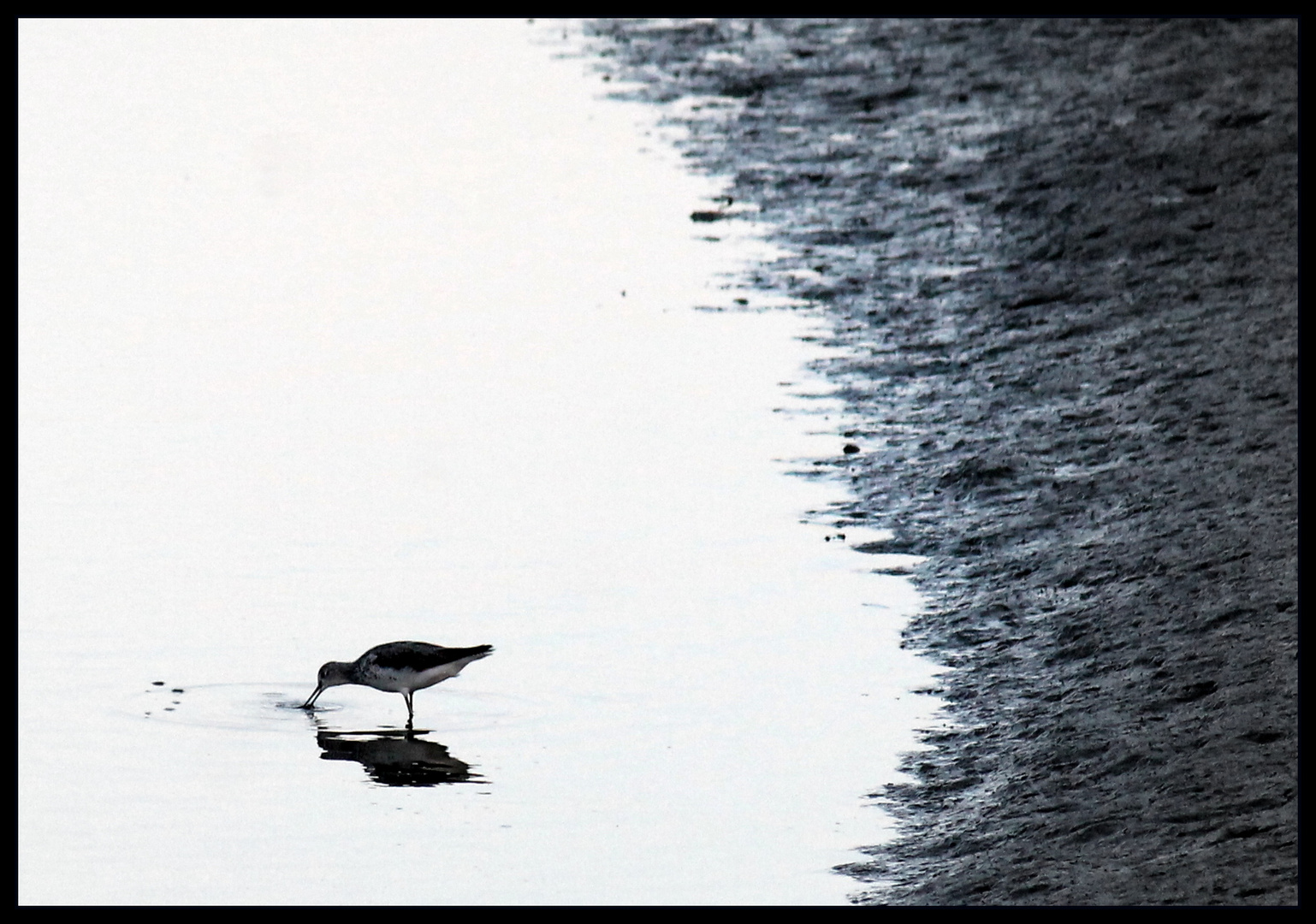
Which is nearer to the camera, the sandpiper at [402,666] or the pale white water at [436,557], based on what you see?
the pale white water at [436,557]

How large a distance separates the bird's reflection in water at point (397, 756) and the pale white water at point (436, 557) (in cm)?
6

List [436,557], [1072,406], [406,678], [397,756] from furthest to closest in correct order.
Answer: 1. [1072,406]
2. [436,557]
3. [406,678]
4. [397,756]

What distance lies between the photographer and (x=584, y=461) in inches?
384

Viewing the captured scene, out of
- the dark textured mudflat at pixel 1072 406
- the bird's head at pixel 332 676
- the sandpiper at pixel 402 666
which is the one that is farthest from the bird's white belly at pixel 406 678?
the dark textured mudflat at pixel 1072 406

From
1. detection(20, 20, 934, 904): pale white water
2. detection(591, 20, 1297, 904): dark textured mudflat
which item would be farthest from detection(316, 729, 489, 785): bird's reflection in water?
detection(591, 20, 1297, 904): dark textured mudflat

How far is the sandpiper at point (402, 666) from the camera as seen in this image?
7.13 metres

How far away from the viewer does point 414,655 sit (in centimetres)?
717

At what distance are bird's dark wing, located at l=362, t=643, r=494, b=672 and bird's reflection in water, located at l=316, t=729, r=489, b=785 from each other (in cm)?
25

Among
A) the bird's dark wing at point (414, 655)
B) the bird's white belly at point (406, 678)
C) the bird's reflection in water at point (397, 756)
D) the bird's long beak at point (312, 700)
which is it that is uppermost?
the bird's dark wing at point (414, 655)

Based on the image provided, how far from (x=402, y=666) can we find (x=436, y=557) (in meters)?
1.32

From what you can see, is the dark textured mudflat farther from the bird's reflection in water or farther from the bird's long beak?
the bird's long beak

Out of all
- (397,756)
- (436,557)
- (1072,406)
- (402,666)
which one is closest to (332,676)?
(402,666)

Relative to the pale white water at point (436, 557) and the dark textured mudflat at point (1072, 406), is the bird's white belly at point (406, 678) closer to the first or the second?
the pale white water at point (436, 557)

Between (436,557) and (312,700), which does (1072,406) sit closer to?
(436,557)
